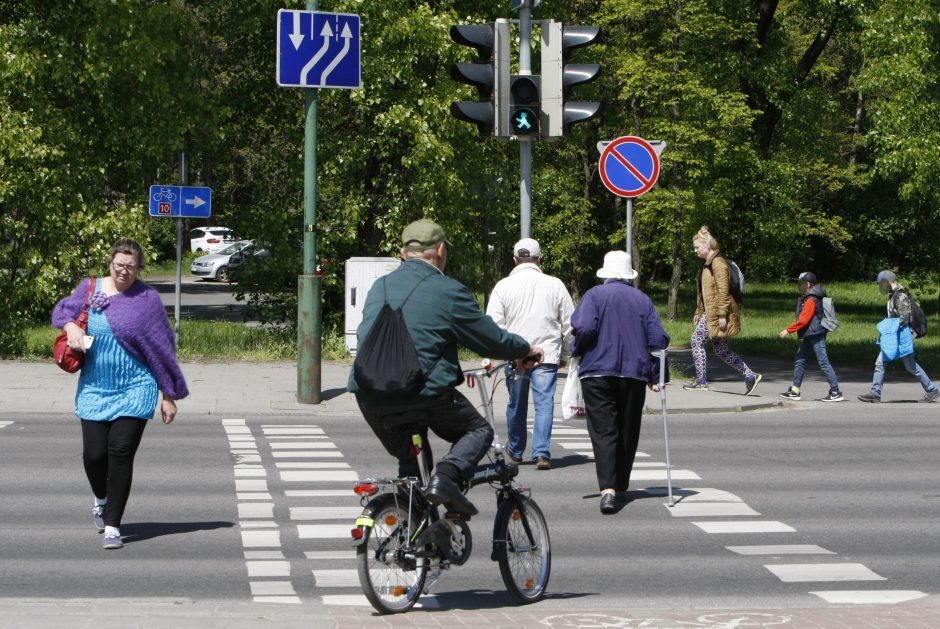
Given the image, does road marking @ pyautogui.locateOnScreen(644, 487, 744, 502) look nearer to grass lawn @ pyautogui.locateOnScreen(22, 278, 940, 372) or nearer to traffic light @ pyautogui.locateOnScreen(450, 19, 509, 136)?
traffic light @ pyautogui.locateOnScreen(450, 19, 509, 136)

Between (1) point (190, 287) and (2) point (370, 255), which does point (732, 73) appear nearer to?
(2) point (370, 255)

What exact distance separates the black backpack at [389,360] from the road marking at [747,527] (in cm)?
336

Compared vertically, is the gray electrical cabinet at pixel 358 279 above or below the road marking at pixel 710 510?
above

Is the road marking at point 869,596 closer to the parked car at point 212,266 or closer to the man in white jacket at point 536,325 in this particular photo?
the man in white jacket at point 536,325

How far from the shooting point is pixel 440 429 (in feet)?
22.1

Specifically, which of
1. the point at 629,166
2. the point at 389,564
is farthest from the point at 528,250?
the point at 389,564

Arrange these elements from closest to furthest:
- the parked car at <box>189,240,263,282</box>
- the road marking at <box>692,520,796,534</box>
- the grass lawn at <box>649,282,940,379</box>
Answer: the road marking at <box>692,520,796,534</box> < the grass lawn at <box>649,282,940,379</box> < the parked car at <box>189,240,263,282</box>

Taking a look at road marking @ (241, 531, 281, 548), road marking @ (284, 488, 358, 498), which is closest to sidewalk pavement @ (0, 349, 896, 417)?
road marking @ (284, 488, 358, 498)

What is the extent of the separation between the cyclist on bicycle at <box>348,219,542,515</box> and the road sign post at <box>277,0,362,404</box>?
940cm

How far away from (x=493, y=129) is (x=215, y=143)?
34.2ft

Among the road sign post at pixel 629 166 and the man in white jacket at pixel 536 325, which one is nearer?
the man in white jacket at pixel 536 325

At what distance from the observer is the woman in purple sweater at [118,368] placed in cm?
840

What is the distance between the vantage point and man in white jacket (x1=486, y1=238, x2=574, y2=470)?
11.6 metres

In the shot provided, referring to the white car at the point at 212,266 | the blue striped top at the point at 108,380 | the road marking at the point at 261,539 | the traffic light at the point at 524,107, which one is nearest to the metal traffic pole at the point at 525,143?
the traffic light at the point at 524,107
